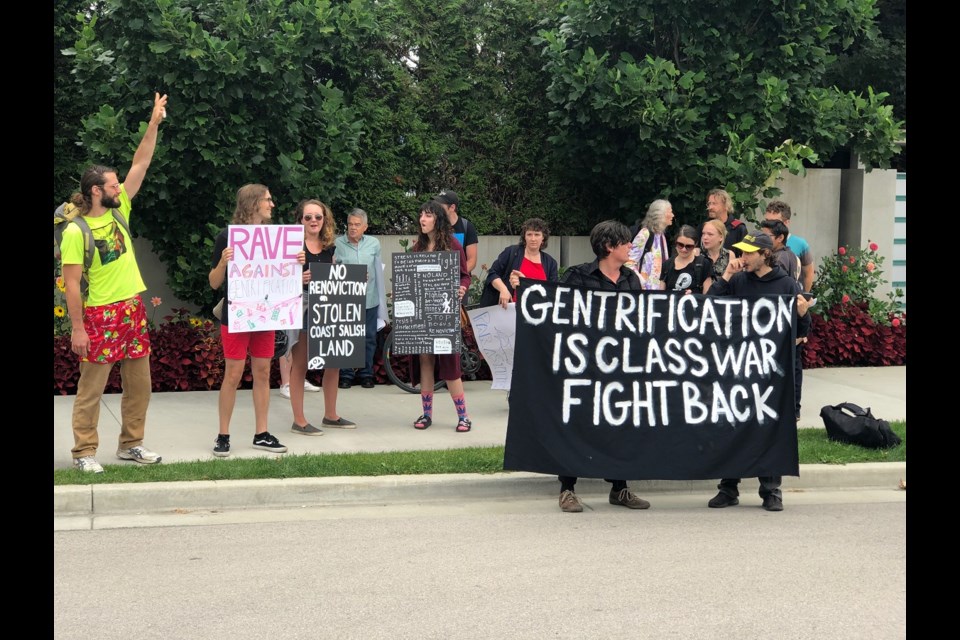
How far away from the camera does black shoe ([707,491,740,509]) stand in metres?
7.43

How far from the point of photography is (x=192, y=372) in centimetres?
1098

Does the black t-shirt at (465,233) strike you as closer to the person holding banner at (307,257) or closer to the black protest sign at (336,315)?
the black protest sign at (336,315)

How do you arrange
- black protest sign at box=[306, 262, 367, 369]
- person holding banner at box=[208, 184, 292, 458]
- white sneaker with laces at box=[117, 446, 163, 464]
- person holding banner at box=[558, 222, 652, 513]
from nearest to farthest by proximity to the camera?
1. person holding banner at box=[558, 222, 652, 513]
2. white sneaker with laces at box=[117, 446, 163, 464]
3. person holding banner at box=[208, 184, 292, 458]
4. black protest sign at box=[306, 262, 367, 369]

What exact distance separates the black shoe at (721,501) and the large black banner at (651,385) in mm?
322

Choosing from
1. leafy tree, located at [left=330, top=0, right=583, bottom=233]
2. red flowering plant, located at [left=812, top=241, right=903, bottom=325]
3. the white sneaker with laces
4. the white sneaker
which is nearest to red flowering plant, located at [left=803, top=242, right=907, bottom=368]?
red flowering plant, located at [left=812, top=241, right=903, bottom=325]

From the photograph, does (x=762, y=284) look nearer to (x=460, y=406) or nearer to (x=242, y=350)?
(x=460, y=406)

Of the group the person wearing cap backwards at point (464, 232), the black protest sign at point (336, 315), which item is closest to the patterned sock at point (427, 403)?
the black protest sign at point (336, 315)

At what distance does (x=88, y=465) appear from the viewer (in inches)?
294

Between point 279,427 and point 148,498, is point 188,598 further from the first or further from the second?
point 279,427

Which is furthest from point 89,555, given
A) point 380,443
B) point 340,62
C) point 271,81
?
point 340,62

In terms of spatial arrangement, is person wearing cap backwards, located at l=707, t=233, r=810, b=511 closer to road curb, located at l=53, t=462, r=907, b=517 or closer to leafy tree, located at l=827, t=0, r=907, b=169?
road curb, located at l=53, t=462, r=907, b=517

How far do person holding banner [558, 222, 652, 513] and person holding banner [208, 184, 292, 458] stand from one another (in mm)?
2318

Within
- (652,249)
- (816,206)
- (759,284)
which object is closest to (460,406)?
(652,249)
